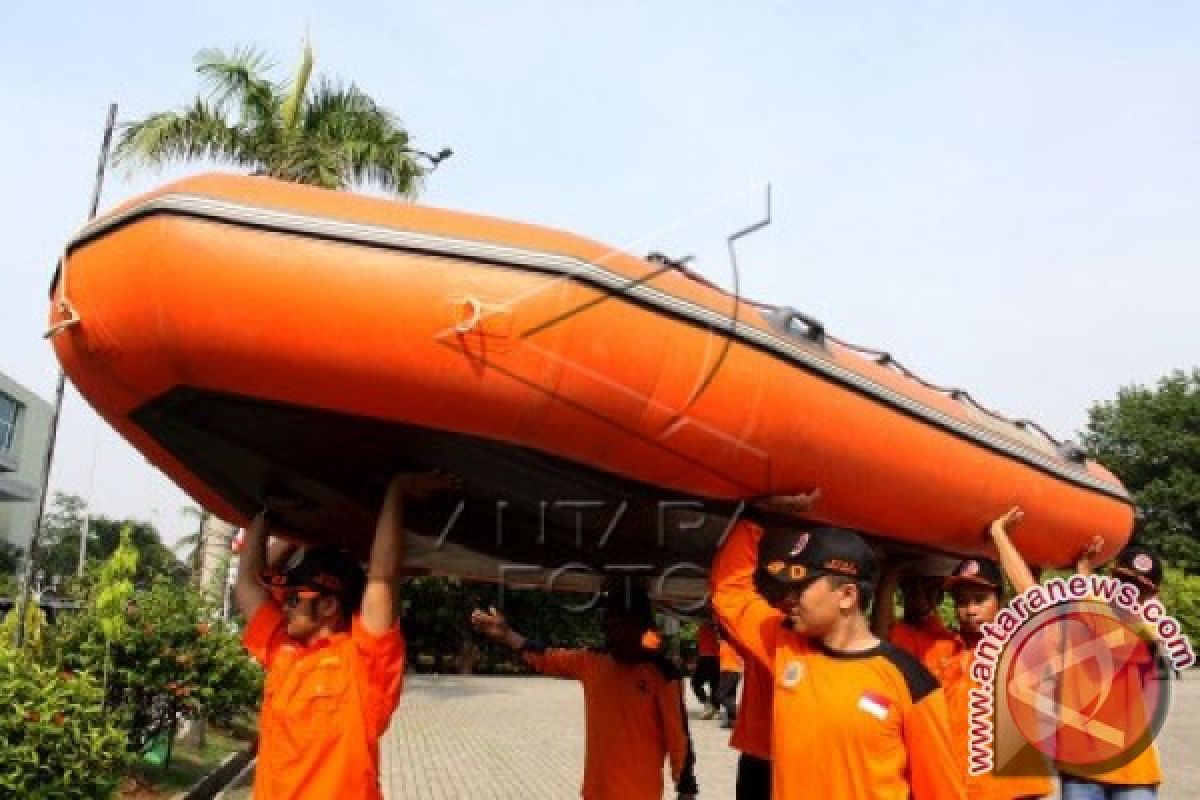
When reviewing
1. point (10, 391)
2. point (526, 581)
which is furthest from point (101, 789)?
point (10, 391)

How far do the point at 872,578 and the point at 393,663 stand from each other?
5.01ft

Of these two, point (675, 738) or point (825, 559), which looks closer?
point (825, 559)

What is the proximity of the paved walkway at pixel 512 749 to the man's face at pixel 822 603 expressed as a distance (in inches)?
289

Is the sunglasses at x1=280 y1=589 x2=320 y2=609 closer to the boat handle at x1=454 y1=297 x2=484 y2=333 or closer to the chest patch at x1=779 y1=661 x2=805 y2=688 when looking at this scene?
the boat handle at x1=454 y1=297 x2=484 y2=333

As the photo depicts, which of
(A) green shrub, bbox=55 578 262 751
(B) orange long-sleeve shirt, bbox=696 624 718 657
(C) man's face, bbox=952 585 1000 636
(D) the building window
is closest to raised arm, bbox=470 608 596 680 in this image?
(C) man's face, bbox=952 585 1000 636

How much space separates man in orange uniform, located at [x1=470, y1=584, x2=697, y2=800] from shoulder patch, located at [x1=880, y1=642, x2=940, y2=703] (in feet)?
7.61

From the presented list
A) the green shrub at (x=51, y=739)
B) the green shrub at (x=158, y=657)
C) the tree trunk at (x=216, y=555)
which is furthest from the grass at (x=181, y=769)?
the green shrub at (x=51, y=739)

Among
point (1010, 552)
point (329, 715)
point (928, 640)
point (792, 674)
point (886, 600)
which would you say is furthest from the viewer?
point (886, 600)

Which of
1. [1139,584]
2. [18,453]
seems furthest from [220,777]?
[18,453]

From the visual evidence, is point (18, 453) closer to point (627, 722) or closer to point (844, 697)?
point (627, 722)

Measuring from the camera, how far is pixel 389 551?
3.69 meters

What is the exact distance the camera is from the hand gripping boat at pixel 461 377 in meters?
3.12

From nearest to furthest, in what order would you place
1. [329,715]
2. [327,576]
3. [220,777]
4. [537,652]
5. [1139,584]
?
[329,715]
[327,576]
[1139,584]
[537,652]
[220,777]

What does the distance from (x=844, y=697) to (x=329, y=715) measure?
156 centimetres
